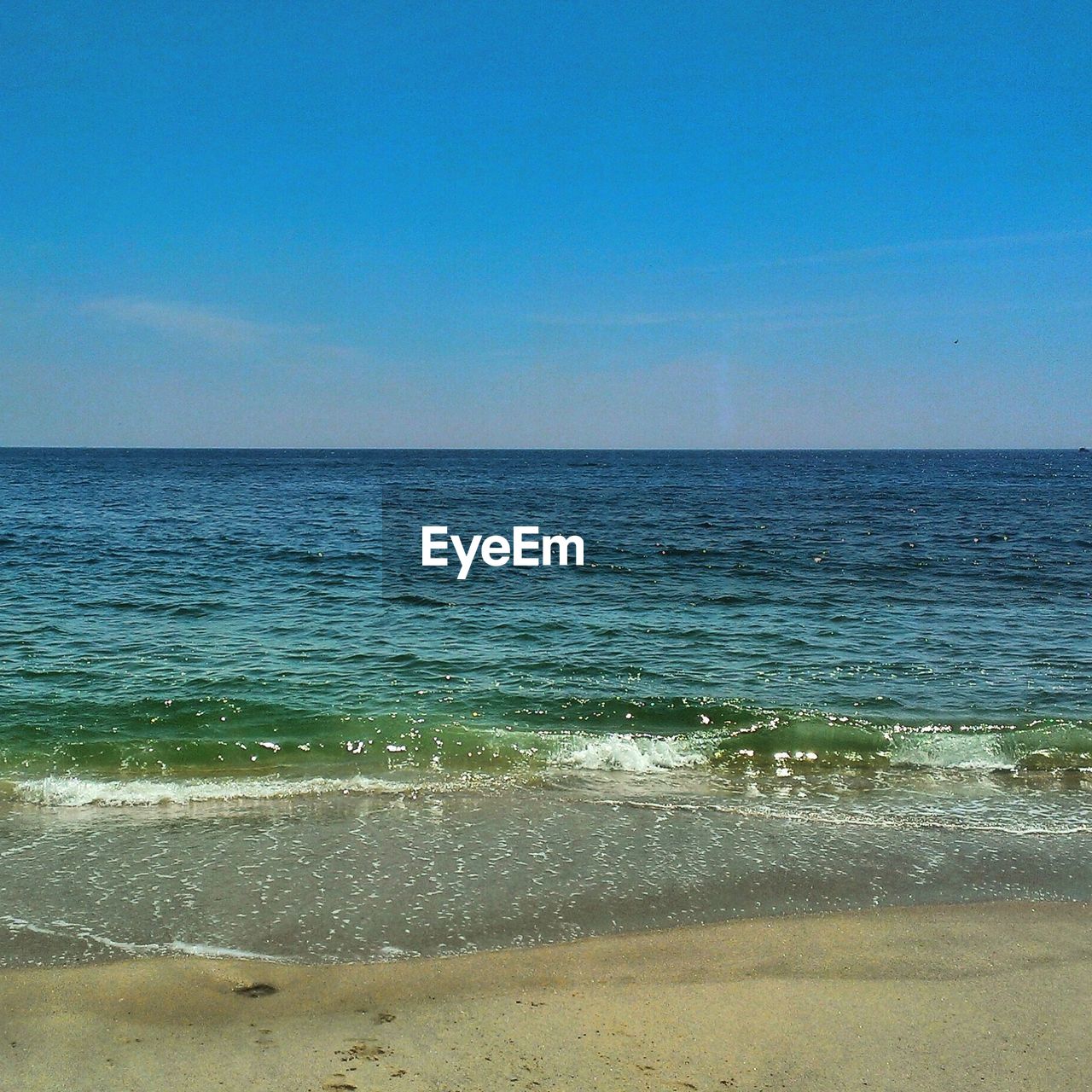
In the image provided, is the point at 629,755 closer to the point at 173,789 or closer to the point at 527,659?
the point at 527,659

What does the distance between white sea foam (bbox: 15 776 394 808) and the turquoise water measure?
2.9 inches

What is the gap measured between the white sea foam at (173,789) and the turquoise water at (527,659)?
7cm

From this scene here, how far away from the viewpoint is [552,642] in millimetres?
19750

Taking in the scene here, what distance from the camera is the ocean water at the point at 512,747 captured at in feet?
27.2

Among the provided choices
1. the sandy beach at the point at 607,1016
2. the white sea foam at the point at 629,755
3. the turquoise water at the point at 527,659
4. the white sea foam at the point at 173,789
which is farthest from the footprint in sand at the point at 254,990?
the white sea foam at the point at 629,755

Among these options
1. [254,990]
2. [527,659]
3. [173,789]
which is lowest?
[173,789]

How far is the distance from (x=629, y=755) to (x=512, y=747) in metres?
1.72

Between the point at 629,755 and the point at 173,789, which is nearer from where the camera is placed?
the point at 173,789

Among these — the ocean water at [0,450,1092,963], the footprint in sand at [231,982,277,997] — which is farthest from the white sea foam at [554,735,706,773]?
the footprint in sand at [231,982,277,997]

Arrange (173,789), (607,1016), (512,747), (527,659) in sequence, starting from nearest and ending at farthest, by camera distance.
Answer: (607,1016) → (173,789) → (512,747) → (527,659)

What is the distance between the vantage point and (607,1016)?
20.7 feet

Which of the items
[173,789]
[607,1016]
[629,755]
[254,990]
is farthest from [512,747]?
[607,1016]

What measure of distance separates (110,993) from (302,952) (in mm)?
1412

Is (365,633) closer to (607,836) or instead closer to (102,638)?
(102,638)
